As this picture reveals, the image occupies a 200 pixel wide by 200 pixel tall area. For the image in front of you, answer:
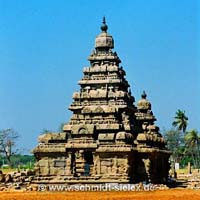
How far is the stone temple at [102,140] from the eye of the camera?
149 ft

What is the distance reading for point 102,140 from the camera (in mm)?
45938

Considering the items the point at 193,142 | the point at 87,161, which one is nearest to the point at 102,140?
the point at 87,161

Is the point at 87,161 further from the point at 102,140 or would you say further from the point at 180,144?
the point at 180,144

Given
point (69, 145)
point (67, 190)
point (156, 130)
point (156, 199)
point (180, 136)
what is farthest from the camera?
point (180, 136)

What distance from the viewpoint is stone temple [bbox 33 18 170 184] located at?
45562 mm

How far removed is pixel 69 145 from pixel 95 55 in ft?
29.3

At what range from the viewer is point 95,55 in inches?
2074

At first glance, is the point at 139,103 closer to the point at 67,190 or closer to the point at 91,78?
the point at 91,78

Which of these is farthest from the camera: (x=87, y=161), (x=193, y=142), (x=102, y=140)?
(x=193, y=142)

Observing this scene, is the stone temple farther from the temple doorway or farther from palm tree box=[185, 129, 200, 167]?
palm tree box=[185, 129, 200, 167]

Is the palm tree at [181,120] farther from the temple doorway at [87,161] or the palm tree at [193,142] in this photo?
the temple doorway at [87,161]

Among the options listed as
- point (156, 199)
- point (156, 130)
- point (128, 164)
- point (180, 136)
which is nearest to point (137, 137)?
point (128, 164)

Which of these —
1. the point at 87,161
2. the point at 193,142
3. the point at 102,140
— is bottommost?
the point at 87,161

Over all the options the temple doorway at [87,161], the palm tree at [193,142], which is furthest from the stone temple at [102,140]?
the palm tree at [193,142]
